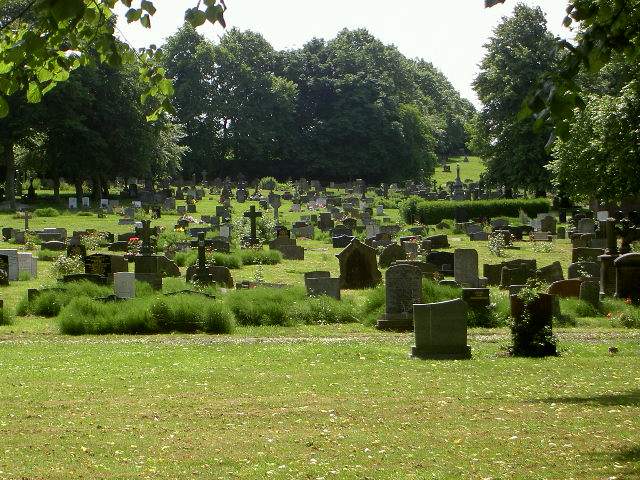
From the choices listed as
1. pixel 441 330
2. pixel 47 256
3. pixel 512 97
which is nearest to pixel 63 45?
pixel 441 330

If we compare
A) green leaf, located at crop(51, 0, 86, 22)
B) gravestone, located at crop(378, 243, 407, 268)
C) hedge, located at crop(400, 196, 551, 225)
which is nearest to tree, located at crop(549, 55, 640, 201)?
gravestone, located at crop(378, 243, 407, 268)

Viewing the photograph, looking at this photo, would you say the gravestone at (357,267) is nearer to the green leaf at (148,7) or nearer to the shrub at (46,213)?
the green leaf at (148,7)

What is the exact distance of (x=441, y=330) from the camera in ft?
43.1

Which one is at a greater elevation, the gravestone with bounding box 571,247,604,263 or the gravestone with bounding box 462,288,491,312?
the gravestone with bounding box 571,247,604,263

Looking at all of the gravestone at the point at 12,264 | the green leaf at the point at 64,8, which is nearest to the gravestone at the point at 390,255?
the gravestone at the point at 12,264

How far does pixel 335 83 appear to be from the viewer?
3287 inches

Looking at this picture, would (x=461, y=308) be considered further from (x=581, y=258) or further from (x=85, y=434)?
(x=581, y=258)

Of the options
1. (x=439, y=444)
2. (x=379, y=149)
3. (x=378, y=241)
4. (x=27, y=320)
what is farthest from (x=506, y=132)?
(x=439, y=444)

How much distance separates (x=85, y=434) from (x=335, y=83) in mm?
77121

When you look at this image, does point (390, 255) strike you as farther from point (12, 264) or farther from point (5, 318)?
point (5, 318)

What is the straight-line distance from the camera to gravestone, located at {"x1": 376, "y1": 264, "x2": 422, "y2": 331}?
17125 mm

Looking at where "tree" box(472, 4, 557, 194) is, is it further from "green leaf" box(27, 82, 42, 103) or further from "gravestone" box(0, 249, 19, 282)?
"green leaf" box(27, 82, 42, 103)

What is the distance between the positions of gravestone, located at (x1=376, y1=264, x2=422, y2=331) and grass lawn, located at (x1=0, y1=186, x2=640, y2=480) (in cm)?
161

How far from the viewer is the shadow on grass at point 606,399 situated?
9.28m
